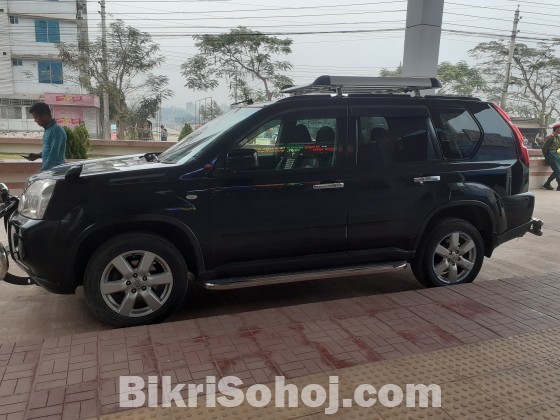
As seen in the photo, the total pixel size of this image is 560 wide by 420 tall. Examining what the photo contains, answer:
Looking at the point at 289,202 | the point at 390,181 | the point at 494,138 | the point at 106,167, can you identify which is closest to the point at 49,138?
the point at 106,167

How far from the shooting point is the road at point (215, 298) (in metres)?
3.81

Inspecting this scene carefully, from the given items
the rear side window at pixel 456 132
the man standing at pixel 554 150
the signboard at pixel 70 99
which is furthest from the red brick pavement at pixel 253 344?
Result: the signboard at pixel 70 99

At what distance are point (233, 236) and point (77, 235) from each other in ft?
3.86

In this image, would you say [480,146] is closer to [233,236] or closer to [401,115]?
[401,115]

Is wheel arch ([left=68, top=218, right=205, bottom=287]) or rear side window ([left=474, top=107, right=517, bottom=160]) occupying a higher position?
rear side window ([left=474, top=107, right=517, bottom=160])

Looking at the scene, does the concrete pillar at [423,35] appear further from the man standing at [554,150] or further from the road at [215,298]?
the man standing at [554,150]

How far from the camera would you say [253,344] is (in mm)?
3240

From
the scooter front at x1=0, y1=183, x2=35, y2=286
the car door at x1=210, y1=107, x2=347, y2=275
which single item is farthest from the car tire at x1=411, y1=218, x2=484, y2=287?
the scooter front at x1=0, y1=183, x2=35, y2=286

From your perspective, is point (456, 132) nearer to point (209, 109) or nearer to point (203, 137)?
point (203, 137)

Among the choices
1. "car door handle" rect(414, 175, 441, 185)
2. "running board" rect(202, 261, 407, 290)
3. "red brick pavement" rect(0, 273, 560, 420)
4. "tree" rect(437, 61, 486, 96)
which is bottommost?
"red brick pavement" rect(0, 273, 560, 420)

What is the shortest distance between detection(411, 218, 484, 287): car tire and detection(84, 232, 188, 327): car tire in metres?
2.34

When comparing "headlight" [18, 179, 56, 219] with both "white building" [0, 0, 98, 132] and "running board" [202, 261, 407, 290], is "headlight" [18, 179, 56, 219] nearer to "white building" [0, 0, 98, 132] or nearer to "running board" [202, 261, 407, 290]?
"running board" [202, 261, 407, 290]

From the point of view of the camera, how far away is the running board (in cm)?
381

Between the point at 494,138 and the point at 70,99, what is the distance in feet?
113
